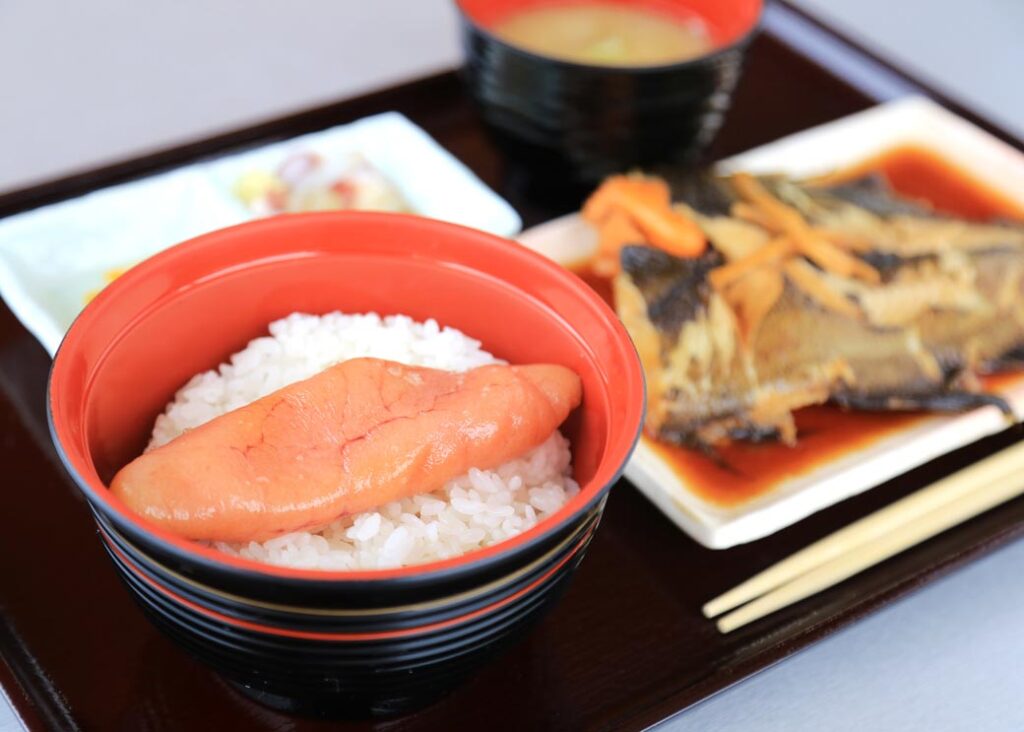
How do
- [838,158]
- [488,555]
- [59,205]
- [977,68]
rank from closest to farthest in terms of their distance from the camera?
1. [488,555]
2. [59,205]
3. [838,158]
4. [977,68]

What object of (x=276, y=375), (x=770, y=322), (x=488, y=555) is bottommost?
(x=770, y=322)

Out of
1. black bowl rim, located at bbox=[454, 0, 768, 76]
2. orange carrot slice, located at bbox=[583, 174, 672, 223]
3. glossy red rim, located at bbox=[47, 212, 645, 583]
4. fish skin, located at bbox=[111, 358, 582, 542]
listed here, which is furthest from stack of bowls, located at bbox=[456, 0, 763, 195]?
fish skin, located at bbox=[111, 358, 582, 542]

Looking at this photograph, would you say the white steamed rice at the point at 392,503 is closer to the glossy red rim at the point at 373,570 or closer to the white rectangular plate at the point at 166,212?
the glossy red rim at the point at 373,570

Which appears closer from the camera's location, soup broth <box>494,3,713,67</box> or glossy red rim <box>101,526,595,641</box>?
glossy red rim <box>101,526,595,641</box>

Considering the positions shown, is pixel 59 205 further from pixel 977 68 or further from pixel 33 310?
pixel 977 68

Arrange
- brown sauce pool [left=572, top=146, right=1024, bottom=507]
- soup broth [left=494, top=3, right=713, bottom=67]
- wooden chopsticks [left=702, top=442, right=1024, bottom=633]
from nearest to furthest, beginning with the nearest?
wooden chopsticks [left=702, top=442, right=1024, bottom=633], brown sauce pool [left=572, top=146, right=1024, bottom=507], soup broth [left=494, top=3, right=713, bottom=67]

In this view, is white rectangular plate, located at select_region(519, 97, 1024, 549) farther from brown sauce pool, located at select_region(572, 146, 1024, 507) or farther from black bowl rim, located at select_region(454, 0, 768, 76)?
black bowl rim, located at select_region(454, 0, 768, 76)

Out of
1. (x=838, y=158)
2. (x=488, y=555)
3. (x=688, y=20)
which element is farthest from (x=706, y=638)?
(x=688, y=20)
